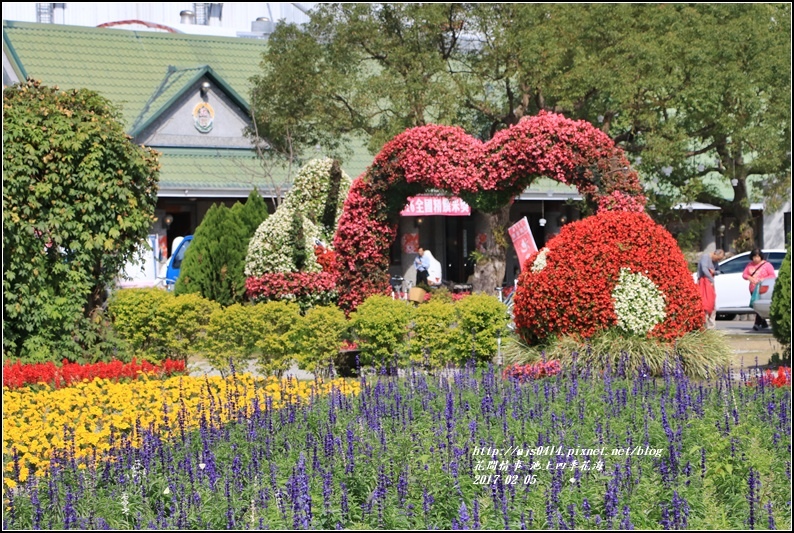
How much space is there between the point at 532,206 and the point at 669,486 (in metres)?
27.1

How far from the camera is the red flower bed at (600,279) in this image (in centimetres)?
1189

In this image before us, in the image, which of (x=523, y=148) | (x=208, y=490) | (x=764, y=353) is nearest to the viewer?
(x=208, y=490)

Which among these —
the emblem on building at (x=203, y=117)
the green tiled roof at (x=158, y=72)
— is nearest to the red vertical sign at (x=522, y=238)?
the green tiled roof at (x=158, y=72)

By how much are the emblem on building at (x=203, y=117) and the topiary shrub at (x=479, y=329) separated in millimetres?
16836

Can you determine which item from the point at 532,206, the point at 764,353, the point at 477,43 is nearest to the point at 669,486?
the point at 764,353

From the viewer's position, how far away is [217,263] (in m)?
19.2

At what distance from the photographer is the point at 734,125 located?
980 inches

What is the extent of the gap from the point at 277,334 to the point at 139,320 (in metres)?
2.41

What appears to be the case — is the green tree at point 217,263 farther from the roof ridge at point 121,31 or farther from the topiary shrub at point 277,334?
the roof ridge at point 121,31

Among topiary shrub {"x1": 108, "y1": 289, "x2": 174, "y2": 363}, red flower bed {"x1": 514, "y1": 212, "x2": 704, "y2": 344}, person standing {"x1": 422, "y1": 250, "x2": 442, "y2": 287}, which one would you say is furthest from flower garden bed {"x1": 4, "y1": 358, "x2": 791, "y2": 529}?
person standing {"x1": 422, "y1": 250, "x2": 442, "y2": 287}

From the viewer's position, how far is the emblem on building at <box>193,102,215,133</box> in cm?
2784

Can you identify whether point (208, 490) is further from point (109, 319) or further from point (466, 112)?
point (466, 112)

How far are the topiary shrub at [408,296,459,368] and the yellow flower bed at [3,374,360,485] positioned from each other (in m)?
1.96

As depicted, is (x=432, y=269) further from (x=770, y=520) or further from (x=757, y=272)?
(x=770, y=520)
